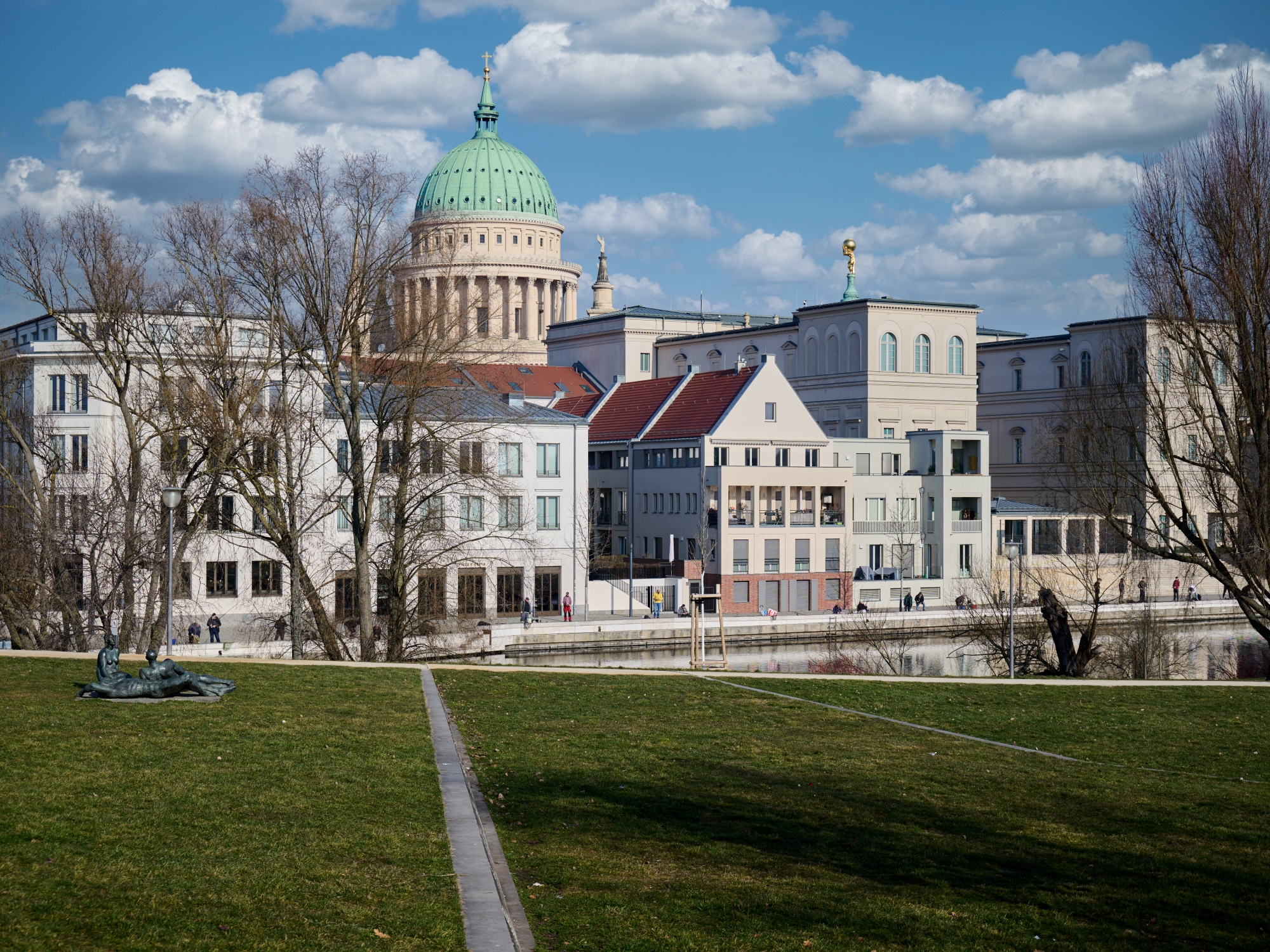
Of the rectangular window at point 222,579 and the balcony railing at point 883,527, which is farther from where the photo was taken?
the balcony railing at point 883,527

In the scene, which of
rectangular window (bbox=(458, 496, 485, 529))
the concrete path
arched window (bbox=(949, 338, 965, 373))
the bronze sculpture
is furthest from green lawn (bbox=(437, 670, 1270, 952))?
arched window (bbox=(949, 338, 965, 373))

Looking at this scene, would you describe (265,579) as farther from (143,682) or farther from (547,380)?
(547,380)

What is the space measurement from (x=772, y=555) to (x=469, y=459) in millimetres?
35729

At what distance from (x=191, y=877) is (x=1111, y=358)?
4207 centimetres

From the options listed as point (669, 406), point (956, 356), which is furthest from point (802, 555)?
point (956, 356)

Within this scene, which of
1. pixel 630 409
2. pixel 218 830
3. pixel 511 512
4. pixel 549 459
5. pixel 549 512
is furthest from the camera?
pixel 630 409

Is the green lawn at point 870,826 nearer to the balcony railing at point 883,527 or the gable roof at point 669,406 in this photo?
the gable roof at point 669,406

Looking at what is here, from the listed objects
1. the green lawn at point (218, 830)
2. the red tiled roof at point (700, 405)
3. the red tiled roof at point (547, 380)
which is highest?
the red tiled roof at point (547, 380)

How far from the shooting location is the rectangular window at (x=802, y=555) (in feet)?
251

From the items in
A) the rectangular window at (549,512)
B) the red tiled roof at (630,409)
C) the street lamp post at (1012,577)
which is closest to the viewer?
the street lamp post at (1012,577)

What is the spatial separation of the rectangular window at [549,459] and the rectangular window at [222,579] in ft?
55.6

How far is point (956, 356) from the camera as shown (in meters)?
101

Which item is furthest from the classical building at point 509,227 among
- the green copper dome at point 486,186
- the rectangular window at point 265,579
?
the rectangular window at point 265,579

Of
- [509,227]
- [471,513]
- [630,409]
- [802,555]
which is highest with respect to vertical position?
[509,227]
